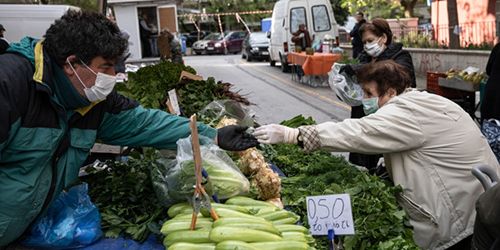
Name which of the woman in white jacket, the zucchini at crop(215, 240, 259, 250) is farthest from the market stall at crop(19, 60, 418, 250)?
the woman in white jacket

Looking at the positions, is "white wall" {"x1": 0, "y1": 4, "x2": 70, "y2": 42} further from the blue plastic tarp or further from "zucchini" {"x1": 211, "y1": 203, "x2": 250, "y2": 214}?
"zucchini" {"x1": 211, "y1": 203, "x2": 250, "y2": 214}

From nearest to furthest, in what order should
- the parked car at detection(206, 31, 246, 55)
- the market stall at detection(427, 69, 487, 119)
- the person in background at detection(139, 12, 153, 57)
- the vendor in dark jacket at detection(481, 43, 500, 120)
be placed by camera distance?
the vendor in dark jacket at detection(481, 43, 500, 120)
the market stall at detection(427, 69, 487, 119)
the person in background at detection(139, 12, 153, 57)
the parked car at detection(206, 31, 246, 55)

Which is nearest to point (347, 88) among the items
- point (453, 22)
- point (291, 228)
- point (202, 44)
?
point (291, 228)

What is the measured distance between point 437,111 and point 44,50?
2031 millimetres

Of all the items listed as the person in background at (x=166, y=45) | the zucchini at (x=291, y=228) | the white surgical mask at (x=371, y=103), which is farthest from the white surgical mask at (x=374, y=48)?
the person in background at (x=166, y=45)

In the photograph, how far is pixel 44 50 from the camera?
2.43 m

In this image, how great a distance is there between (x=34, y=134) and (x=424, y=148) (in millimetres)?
1983

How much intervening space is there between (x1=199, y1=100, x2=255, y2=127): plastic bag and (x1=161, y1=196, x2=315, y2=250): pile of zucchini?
158 centimetres

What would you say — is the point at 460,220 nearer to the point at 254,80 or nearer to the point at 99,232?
the point at 99,232

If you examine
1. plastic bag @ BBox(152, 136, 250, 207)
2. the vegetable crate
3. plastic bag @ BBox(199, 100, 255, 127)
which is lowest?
the vegetable crate

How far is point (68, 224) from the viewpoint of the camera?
2623 mm

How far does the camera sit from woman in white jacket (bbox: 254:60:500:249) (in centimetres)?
298

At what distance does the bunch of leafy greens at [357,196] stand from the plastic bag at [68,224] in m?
1.05

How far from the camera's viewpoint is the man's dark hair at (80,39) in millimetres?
2398
